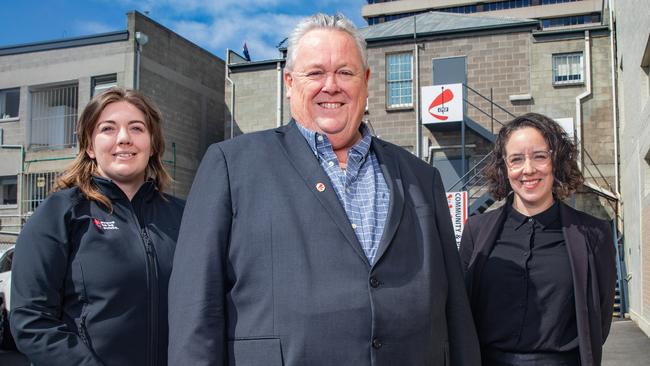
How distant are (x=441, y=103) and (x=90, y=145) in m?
18.2

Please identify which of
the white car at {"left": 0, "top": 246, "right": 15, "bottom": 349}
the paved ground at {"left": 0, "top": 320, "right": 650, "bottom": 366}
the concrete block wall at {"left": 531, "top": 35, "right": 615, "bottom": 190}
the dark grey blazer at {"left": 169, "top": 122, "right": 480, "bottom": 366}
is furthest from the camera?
the concrete block wall at {"left": 531, "top": 35, "right": 615, "bottom": 190}

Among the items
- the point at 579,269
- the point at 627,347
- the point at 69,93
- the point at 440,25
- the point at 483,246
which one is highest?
the point at 440,25

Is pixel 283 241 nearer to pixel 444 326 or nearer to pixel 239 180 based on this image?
pixel 239 180

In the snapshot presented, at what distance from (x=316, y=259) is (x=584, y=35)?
20.3 metres

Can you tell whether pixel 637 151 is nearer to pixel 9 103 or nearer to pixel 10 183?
pixel 10 183

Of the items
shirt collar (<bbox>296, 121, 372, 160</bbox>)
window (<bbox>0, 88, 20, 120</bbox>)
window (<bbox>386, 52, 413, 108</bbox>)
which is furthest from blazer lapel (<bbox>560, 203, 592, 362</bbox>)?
window (<bbox>0, 88, 20, 120</bbox>)

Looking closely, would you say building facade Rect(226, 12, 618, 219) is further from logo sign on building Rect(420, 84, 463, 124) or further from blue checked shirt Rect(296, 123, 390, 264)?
blue checked shirt Rect(296, 123, 390, 264)

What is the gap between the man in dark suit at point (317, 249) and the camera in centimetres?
236

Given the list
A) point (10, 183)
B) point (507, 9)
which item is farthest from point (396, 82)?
point (507, 9)

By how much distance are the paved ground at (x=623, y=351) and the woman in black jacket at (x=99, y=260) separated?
771 cm

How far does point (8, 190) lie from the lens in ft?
80.9

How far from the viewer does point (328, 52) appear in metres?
2.72

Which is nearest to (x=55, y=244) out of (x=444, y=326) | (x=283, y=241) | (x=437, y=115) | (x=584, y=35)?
(x=283, y=241)

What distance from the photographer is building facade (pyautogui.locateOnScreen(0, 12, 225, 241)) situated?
23.0 meters
